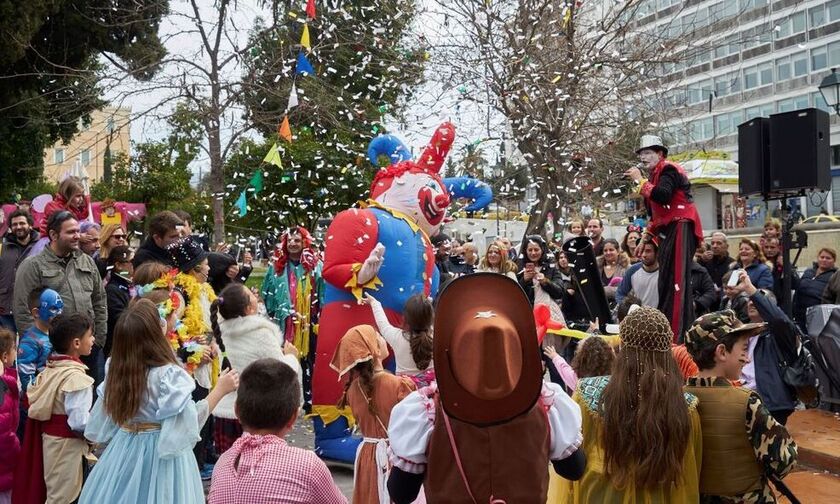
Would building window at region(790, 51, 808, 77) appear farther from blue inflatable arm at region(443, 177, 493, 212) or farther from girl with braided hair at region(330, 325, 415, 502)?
girl with braided hair at region(330, 325, 415, 502)

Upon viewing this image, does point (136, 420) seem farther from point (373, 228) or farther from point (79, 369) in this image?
point (373, 228)

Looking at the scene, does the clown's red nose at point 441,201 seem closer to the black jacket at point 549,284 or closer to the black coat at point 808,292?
the black jacket at point 549,284

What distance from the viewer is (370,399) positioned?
4398mm

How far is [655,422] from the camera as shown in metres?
3.21

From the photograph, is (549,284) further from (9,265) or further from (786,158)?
(9,265)

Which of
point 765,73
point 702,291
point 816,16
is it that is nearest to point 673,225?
point 702,291

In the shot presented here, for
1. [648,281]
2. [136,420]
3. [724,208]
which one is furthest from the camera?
[724,208]

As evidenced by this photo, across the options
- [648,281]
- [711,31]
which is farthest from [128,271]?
[711,31]

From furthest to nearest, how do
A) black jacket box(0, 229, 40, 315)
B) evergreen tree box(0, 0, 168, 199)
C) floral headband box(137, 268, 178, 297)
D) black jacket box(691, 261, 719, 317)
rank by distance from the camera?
evergreen tree box(0, 0, 168, 199)
black jacket box(691, 261, 719, 317)
black jacket box(0, 229, 40, 315)
floral headband box(137, 268, 178, 297)

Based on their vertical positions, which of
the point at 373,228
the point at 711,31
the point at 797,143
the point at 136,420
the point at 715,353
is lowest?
the point at 136,420

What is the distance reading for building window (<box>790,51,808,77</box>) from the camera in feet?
120

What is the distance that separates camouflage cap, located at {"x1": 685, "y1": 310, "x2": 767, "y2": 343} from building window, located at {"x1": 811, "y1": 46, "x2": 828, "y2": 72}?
3629 cm

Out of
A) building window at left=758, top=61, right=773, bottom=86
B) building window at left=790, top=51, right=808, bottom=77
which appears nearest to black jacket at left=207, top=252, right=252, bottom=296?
building window at left=790, top=51, right=808, bottom=77

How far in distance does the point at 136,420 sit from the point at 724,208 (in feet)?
93.9
